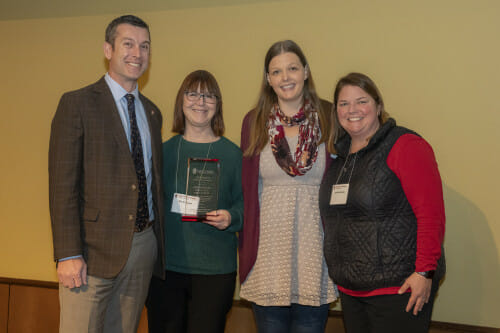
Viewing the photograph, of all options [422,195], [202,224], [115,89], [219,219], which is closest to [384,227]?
[422,195]

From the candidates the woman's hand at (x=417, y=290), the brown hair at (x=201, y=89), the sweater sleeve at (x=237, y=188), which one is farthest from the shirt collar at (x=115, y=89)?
the woman's hand at (x=417, y=290)

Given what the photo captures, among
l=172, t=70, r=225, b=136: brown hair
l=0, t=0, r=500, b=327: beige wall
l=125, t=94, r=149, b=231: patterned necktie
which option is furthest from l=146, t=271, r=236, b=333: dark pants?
l=0, t=0, r=500, b=327: beige wall

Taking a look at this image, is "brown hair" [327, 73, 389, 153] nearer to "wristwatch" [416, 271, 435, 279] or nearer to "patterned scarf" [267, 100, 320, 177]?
"patterned scarf" [267, 100, 320, 177]

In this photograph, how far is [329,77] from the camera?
129 inches

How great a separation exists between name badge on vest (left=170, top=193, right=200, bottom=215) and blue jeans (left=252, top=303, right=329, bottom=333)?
0.62 metres

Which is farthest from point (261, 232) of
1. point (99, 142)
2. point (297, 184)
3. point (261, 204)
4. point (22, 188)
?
point (22, 188)

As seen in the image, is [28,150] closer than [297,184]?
No

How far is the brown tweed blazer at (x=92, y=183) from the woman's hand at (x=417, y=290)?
124 centimetres

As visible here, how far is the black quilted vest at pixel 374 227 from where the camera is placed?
1.89 meters

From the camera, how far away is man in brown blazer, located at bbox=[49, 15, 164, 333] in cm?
191

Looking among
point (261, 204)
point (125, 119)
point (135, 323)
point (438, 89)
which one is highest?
point (438, 89)

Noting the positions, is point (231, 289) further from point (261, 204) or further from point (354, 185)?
point (354, 185)

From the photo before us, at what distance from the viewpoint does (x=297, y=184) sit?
2250mm

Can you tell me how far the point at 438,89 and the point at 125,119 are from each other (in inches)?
84.5
